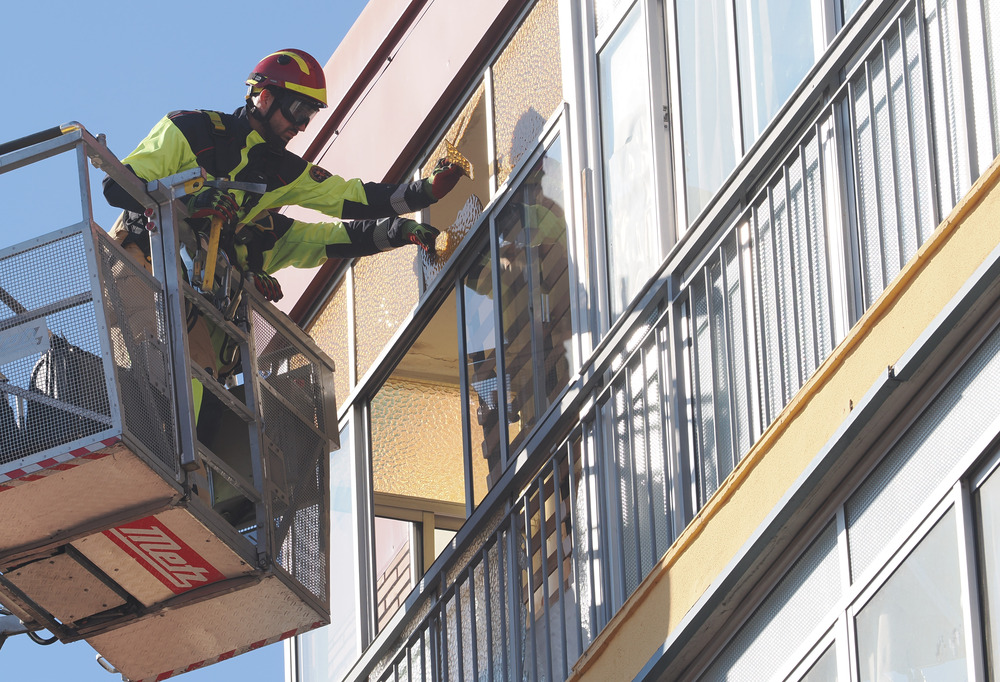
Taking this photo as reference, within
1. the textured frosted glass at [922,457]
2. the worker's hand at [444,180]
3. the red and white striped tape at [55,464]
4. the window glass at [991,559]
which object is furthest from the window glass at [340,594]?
the window glass at [991,559]

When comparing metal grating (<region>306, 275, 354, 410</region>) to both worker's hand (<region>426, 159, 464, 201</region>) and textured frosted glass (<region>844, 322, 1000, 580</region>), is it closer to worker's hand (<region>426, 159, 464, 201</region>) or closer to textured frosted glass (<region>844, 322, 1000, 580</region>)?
worker's hand (<region>426, 159, 464, 201</region>)

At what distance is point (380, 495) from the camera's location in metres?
12.0

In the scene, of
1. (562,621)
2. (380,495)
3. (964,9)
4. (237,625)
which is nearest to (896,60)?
(964,9)

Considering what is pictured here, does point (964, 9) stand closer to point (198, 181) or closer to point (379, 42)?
point (198, 181)

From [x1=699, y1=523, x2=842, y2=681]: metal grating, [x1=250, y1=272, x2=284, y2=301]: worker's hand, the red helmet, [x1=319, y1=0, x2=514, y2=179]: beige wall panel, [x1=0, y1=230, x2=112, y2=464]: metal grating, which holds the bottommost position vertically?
[x1=699, y1=523, x2=842, y2=681]: metal grating

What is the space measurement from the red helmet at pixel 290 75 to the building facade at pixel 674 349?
3.23 ft

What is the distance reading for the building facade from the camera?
20.6ft

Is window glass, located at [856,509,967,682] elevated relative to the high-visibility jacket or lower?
lower

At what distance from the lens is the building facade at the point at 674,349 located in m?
6.27

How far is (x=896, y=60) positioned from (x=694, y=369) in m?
1.74

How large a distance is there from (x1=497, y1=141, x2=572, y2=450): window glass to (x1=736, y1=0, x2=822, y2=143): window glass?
1886 millimetres

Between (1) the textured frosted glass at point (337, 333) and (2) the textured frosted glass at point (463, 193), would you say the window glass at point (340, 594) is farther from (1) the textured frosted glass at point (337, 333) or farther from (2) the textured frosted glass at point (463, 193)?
(2) the textured frosted glass at point (463, 193)

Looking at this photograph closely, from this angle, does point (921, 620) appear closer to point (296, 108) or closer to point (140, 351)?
point (140, 351)

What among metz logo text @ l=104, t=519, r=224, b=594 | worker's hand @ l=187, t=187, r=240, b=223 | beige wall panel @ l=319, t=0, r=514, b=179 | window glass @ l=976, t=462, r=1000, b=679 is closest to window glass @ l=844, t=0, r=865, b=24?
window glass @ l=976, t=462, r=1000, b=679
